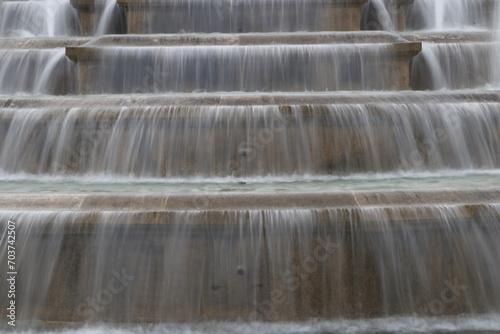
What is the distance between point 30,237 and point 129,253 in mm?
955

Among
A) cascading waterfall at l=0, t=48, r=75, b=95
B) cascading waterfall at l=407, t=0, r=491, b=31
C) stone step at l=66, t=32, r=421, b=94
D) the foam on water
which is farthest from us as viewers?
cascading waterfall at l=407, t=0, r=491, b=31

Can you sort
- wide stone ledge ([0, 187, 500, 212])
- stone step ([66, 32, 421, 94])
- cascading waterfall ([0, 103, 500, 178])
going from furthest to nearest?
stone step ([66, 32, 421, 94])
cascading waterfall ([0, 103, 500, 178])
wide stone ledge ([0, 187, 500, 212])

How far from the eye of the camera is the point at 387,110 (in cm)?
765

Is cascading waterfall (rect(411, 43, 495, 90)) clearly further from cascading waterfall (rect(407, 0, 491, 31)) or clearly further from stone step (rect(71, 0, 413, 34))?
cascading waterfall (rect(407, 0, 491, 31))

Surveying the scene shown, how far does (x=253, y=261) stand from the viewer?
5.48 m

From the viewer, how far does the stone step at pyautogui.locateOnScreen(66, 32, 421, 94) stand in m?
9.92

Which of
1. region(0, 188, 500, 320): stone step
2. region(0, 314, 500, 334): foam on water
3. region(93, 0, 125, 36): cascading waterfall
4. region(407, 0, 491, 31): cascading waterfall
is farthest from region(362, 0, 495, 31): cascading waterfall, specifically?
region(0, 314, 500, 334): foam on water

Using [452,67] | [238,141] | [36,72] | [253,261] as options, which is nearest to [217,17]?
[36,72]

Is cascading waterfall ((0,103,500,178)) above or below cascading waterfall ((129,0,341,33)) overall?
below

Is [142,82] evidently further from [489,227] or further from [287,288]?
[489,227]

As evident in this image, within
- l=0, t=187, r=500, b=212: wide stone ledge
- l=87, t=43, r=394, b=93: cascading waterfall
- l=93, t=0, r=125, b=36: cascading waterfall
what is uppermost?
l=93, t=0, r=125, b=36: cascading waterfall

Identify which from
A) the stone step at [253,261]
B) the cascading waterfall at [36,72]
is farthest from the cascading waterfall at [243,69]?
the stone step at [253,261]

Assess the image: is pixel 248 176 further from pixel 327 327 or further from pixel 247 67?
pixel 247 67

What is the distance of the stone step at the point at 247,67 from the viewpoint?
992 cm
